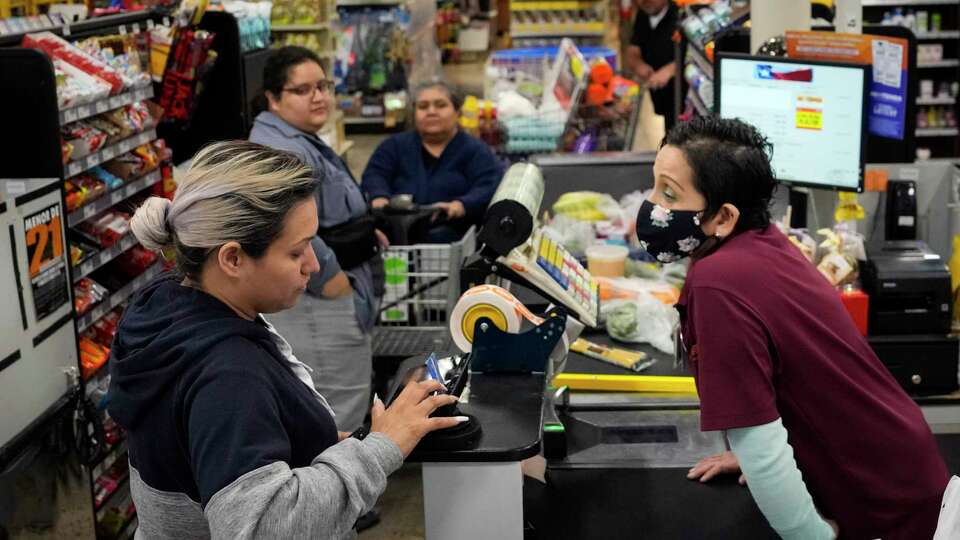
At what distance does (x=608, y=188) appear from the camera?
5344 mm

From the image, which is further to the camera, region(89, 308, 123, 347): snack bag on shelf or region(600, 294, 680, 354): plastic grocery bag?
region(89, 308, 123, 347): snack bag on shelf

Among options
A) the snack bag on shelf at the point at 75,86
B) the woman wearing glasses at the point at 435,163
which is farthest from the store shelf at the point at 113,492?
the woman wearing glasses at the point at 435,163

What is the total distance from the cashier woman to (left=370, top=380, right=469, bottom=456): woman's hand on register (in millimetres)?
491

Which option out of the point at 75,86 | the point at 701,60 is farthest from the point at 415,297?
the point at 701,60

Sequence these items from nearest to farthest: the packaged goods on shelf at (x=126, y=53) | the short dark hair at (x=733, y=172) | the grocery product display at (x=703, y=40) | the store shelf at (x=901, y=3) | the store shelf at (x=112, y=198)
→ the short dark hair at (x=733, y=172) < the store shelf at (x=112, y=198) < the packaged goods on shelf at (x=126, y=53) < the grocery product display at (x=703, y=40) < the store shelf at (x=901, y=3)

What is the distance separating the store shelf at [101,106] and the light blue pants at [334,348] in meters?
1.00

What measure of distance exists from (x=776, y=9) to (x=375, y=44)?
644 centimetres

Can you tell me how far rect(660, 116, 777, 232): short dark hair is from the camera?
2.28 m

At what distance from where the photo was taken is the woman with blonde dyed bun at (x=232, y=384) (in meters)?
1.66

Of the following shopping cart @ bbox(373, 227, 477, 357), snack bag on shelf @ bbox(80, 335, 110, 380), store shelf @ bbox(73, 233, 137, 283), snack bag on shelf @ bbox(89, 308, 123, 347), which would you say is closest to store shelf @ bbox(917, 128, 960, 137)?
shopping cart @ bbox(373, 227, 477, 357)

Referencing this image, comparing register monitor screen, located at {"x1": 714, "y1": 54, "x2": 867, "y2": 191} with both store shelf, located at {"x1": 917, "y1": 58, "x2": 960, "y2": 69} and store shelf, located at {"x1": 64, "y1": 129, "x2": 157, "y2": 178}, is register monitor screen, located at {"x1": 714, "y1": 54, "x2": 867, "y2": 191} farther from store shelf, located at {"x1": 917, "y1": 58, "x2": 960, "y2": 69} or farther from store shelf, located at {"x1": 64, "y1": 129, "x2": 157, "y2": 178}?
store shelf, located at {"x1": 917, "y1": 58, "x2": 960, "y2": 69}

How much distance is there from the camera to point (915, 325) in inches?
133

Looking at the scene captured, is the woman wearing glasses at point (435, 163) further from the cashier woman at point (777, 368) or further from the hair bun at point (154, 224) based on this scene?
the hair bun at point (154, 224)

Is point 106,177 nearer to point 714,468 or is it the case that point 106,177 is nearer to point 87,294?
point 87,294
